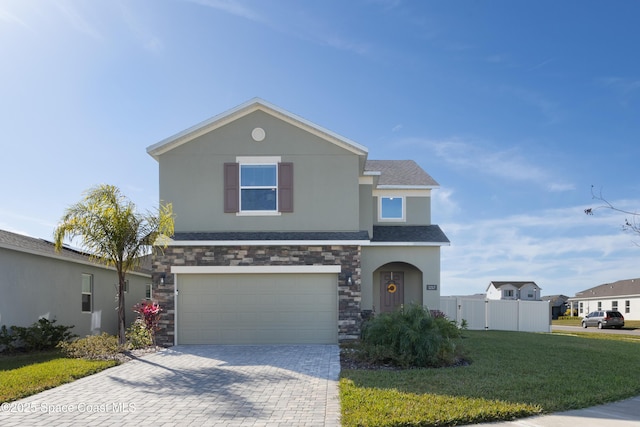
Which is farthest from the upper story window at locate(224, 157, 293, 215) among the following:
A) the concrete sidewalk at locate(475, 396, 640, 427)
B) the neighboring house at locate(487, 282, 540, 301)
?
the neighboring house at locate(487, 282, 540, 301)

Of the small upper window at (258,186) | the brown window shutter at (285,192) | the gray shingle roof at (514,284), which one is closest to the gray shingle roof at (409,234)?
the brown window shutter at (285,192)

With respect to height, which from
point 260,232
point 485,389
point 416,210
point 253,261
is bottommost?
point 485,389

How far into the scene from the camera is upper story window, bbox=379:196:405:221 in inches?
820

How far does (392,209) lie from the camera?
20938 millimetres

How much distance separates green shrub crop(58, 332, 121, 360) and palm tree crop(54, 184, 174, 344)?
0.38 meters

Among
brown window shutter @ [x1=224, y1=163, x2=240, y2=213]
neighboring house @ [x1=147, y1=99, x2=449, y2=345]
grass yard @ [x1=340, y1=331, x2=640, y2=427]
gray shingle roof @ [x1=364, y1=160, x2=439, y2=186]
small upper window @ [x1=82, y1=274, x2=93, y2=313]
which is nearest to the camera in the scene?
grass yard @ [x1=340, y1=331, x2=640, y2=427]

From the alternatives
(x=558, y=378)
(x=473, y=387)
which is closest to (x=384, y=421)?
(x=473, y=387)

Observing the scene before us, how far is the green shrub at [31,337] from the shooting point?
47.4 ft

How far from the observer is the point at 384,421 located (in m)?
6.93

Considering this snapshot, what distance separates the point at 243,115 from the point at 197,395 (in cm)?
961

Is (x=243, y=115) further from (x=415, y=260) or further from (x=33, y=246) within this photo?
(x=415, y=260)

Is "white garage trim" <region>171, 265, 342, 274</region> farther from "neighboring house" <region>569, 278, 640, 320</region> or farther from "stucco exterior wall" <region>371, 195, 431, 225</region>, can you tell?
"neighboring house" <region>569, 278, 640, 320</region>

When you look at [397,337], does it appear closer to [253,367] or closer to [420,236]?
[253,367]

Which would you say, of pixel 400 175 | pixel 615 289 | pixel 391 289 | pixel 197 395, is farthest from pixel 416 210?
pixel 615 289
